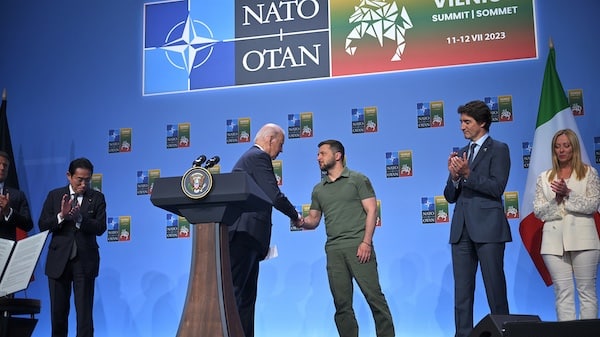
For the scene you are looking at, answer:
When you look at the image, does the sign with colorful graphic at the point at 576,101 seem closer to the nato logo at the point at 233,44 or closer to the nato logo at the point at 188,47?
the nato logo at the point at 233,44

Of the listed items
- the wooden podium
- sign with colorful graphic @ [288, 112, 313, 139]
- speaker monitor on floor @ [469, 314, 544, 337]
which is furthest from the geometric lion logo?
speaker monitor on floor @ [469, 314, 544, 337]

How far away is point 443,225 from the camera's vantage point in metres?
5.93

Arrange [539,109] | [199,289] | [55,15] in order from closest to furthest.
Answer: [199,289] < [539,109] < [55,15]

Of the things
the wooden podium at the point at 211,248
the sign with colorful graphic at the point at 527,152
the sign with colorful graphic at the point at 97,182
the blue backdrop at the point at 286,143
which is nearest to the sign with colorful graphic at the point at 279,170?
the blue backdrop at the point at 286,143

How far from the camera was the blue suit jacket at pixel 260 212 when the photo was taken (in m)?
4.18

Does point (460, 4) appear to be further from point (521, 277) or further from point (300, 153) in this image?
point (521, 277)

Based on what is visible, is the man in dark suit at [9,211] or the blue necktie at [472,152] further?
the man in dark suit at [9,211]

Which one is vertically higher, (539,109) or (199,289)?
(539,109)

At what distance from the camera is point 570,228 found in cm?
454

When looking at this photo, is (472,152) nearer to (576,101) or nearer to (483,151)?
(483,151)

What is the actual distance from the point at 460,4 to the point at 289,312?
2989 mm

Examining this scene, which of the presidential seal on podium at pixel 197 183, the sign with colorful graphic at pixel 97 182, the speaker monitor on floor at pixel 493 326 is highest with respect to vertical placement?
the sign with colorful graphic at pixel 97 182

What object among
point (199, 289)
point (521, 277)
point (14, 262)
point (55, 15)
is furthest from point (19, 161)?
point (521, 277)

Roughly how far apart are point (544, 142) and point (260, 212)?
8.33 ft
